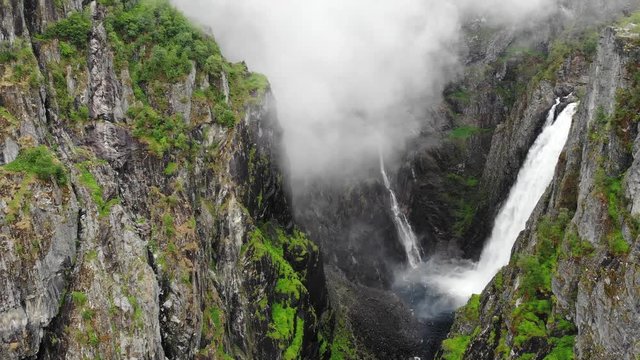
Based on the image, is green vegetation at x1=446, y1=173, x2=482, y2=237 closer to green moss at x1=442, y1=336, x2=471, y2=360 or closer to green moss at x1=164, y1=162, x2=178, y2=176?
green moss at x1=442, y1=336, x2=471, y2=360

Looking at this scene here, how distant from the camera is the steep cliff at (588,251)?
3849 centimetres

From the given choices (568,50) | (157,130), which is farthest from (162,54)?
(568,50)

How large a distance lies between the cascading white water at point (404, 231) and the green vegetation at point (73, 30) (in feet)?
229

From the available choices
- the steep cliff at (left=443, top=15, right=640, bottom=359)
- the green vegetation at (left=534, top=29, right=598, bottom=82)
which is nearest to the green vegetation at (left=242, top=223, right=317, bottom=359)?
the steep cliff at (left=443, top=15, right=640, bottom=359)

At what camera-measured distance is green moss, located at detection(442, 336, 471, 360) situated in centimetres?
6028

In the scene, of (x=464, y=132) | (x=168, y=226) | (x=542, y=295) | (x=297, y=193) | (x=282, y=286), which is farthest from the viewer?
(x=464, y=132)

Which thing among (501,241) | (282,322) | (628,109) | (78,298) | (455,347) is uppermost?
(501,241)

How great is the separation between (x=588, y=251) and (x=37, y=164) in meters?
42.5

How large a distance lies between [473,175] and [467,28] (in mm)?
33250

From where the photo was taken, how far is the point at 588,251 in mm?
43781

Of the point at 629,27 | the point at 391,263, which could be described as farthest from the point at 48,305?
the point at 391,263

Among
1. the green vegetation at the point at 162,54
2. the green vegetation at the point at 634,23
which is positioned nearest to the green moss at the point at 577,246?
the green vegetation at the point at 634,23

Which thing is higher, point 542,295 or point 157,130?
point 157,130

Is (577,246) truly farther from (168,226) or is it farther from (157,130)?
(157,130)
